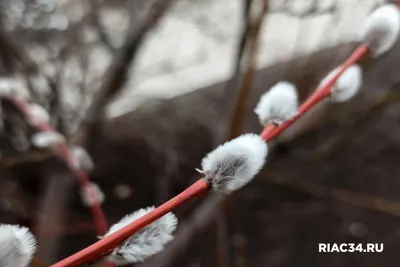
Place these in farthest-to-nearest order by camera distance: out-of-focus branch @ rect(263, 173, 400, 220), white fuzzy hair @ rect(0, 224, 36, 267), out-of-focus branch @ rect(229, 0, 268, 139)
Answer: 1. out-of-focus branch @ rect(263, 173, 400, 220)
2. out-of-focus branch @ rect(229, 0, 268, 139)
3. white fuzzy hair @ rect(0, 224, 36, 267)

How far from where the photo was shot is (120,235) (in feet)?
0.72

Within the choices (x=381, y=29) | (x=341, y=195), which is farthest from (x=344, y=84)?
(x=341, y=195)

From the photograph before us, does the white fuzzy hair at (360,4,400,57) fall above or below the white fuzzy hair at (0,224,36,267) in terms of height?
above

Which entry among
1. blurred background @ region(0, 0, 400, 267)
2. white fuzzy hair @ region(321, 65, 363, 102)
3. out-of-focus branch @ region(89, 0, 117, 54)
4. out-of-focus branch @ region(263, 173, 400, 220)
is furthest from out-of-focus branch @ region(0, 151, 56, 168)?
white fuzzy hair @ region(321, 65, 363, 102)

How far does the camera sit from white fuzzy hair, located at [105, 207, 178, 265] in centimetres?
23

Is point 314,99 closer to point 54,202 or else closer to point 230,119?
point 230,119

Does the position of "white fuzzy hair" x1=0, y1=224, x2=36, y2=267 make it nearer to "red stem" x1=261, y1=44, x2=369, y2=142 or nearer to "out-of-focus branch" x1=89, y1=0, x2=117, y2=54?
"red stem" x1=261, y1=44, x2=369, y2=142

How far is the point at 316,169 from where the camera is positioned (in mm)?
953

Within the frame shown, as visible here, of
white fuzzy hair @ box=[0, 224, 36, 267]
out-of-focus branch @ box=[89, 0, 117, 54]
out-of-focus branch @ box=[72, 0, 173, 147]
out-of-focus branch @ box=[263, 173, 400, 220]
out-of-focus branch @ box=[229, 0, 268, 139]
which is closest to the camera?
white fuzzy hair @ box=[0, 224, 36, 267]

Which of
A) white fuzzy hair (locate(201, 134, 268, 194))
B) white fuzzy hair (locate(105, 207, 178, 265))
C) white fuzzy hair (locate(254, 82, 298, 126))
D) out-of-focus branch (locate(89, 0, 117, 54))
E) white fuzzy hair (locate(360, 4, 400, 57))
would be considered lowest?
white fuzzy hair (locate(105, 207, 178, 265))

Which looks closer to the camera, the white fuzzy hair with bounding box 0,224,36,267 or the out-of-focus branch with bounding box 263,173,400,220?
the white fuzzy hair with bounding box 0,224,36,267

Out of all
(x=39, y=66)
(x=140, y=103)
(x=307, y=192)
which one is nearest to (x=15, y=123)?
(x=39, y=66)

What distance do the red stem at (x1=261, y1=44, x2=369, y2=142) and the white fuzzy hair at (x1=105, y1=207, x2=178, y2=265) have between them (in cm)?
7

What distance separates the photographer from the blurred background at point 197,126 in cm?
75
